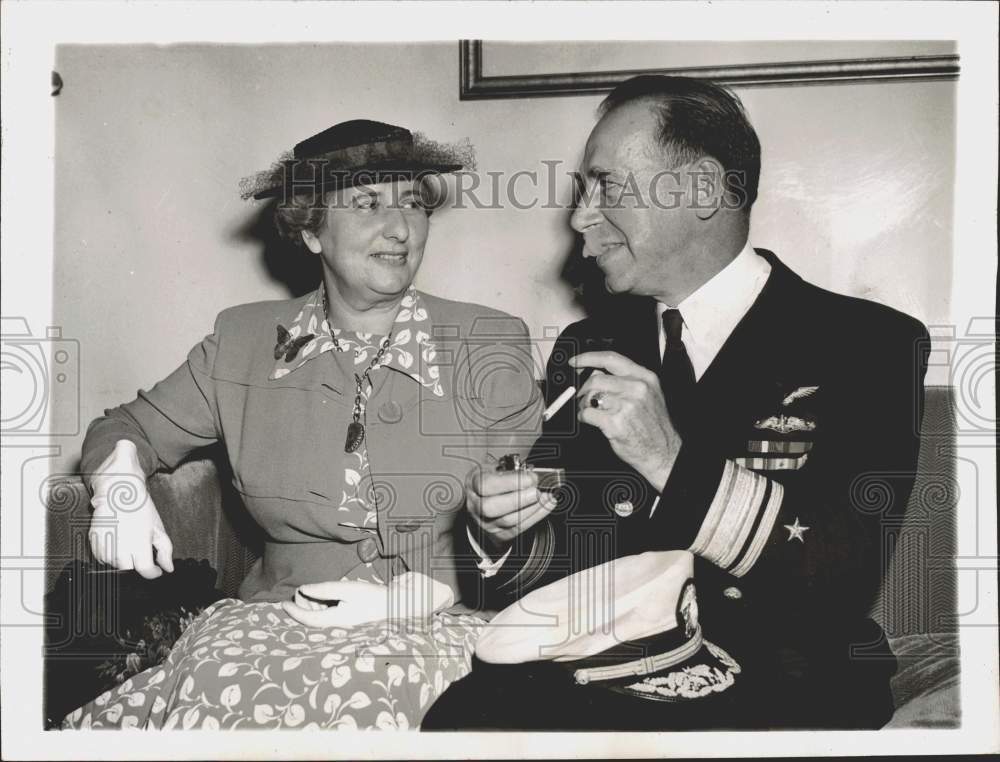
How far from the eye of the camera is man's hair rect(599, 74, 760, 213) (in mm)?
1693

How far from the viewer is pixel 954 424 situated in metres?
1.78

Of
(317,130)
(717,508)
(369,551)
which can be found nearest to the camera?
(717,508)

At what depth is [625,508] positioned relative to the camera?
65.8 inches

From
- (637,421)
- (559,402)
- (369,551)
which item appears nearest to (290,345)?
(369,551)

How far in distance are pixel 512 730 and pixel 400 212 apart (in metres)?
0.94

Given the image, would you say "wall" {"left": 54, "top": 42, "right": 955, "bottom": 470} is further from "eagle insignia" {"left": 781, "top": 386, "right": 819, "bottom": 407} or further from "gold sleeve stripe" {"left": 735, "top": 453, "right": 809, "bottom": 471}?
"gold sleeve stripe" {"left": 735, "top": 453, "right": 809, "bottom": 471}

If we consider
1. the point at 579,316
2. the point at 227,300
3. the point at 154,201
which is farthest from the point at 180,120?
the point at 579,316

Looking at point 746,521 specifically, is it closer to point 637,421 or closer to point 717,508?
point 717,508

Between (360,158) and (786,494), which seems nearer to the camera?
(786,494)

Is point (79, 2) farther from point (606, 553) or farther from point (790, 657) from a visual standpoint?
point (790, 657)

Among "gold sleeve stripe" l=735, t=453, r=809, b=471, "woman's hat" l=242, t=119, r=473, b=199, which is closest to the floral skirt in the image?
"gold sleeve stripe" l=735, t=453, r=809, b=471

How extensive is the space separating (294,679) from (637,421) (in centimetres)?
71

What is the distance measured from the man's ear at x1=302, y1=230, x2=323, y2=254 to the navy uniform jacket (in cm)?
57

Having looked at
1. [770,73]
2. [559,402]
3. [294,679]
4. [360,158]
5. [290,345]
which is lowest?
[294,679]
